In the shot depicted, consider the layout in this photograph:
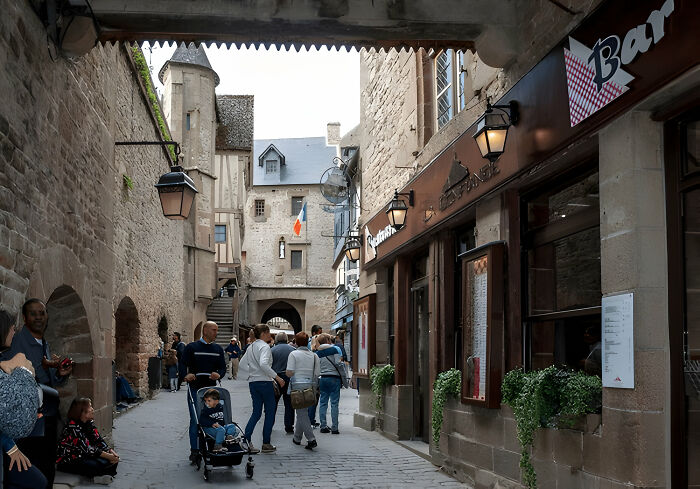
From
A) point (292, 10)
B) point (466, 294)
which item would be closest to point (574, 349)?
point (466, 294)

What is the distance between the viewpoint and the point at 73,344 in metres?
8.58

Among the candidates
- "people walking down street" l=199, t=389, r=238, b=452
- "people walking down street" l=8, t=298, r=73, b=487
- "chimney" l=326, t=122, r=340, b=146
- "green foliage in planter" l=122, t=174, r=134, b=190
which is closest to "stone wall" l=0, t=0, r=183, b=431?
"people walking down street" l=8, t=298, r=73, b=487

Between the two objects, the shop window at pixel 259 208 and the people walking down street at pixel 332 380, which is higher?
the shop window at pixel 259 208

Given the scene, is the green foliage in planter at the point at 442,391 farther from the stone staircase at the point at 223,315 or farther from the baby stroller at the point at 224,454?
the stone staircase at the point at 223,315

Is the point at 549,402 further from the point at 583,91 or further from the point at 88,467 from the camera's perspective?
the point at 88,467

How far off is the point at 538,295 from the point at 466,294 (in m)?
1.25

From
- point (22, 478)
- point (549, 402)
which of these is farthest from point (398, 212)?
point (22, 478)

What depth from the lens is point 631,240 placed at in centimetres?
504

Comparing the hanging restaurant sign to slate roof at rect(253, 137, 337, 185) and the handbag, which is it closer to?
the handbag

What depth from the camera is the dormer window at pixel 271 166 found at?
2060 inches

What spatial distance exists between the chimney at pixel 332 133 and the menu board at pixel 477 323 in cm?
4809

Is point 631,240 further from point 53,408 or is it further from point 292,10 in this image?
point 53,408

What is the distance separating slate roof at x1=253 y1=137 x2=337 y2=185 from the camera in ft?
170

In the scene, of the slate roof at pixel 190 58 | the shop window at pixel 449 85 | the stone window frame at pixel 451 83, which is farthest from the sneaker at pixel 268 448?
the slate roof at pixel 190 58
